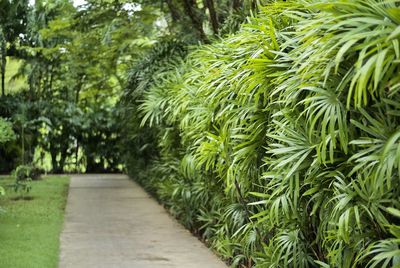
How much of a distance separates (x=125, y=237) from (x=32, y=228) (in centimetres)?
143

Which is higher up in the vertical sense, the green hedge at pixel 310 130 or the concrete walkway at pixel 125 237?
the green hedge at pixel 310 130

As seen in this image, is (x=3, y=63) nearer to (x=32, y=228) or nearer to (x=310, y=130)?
(x=32, y=228)

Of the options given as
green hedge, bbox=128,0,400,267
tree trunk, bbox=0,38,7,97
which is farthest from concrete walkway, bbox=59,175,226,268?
tree trunk, bbox=0,38,7,97

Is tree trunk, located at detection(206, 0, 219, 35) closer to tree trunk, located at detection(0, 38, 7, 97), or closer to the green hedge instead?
the green hedge

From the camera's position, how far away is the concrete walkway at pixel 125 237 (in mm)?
6715

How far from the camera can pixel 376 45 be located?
9.07 ft

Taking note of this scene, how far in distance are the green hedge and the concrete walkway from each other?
85cm

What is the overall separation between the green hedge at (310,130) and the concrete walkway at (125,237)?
33.3 inches

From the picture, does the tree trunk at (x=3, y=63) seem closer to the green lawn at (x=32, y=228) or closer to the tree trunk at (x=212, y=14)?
the green lawn at (x=32, y=228)

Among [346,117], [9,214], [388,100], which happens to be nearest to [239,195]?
[346,117]

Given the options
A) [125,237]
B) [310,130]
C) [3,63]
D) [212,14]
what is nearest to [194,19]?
[212,14]

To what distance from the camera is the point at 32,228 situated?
28.1ft

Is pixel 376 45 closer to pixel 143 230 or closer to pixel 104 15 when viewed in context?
pixel 143 230

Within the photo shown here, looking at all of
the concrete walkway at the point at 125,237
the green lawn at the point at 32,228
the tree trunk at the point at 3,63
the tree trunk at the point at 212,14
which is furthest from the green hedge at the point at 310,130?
the tree trunk at the point at 3,63
